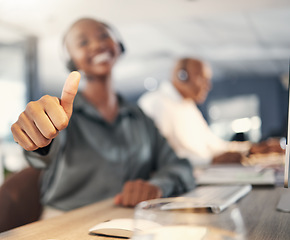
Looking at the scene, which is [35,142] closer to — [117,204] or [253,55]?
[117,204]

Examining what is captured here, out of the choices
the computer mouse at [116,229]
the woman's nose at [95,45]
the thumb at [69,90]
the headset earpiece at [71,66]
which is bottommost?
the computer mouse at [116,229]

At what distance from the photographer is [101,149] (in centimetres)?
111

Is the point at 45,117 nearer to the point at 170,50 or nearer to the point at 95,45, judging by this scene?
the point at 95,45

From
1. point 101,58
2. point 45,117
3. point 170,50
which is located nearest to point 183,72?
point 101,58

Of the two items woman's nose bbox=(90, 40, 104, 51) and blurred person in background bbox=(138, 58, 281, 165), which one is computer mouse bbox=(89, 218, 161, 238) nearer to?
woman's nose bbox=(90, 40, 104, 51)

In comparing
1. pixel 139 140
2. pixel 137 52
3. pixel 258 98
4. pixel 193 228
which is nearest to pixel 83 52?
pixel 139 140

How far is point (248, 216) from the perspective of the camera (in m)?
0.66

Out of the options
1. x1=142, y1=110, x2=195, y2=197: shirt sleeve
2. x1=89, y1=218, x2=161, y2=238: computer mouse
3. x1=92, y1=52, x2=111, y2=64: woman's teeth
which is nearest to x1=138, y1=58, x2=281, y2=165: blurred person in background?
x1=142, y1=110, x2=195, y2=197: shirt sleeve

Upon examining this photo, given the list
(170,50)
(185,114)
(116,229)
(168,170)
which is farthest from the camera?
(170,50)

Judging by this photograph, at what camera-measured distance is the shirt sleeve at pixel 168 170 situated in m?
0.94

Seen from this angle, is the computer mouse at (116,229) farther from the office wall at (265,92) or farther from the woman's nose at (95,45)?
the office wall at (265,92)

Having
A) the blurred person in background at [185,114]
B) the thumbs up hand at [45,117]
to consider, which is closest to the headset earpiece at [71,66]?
the thumbs up hand at [45,117]

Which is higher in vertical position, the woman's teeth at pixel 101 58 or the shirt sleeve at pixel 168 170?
the woman's teeth at pixel 101 58

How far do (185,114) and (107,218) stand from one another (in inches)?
82.7
